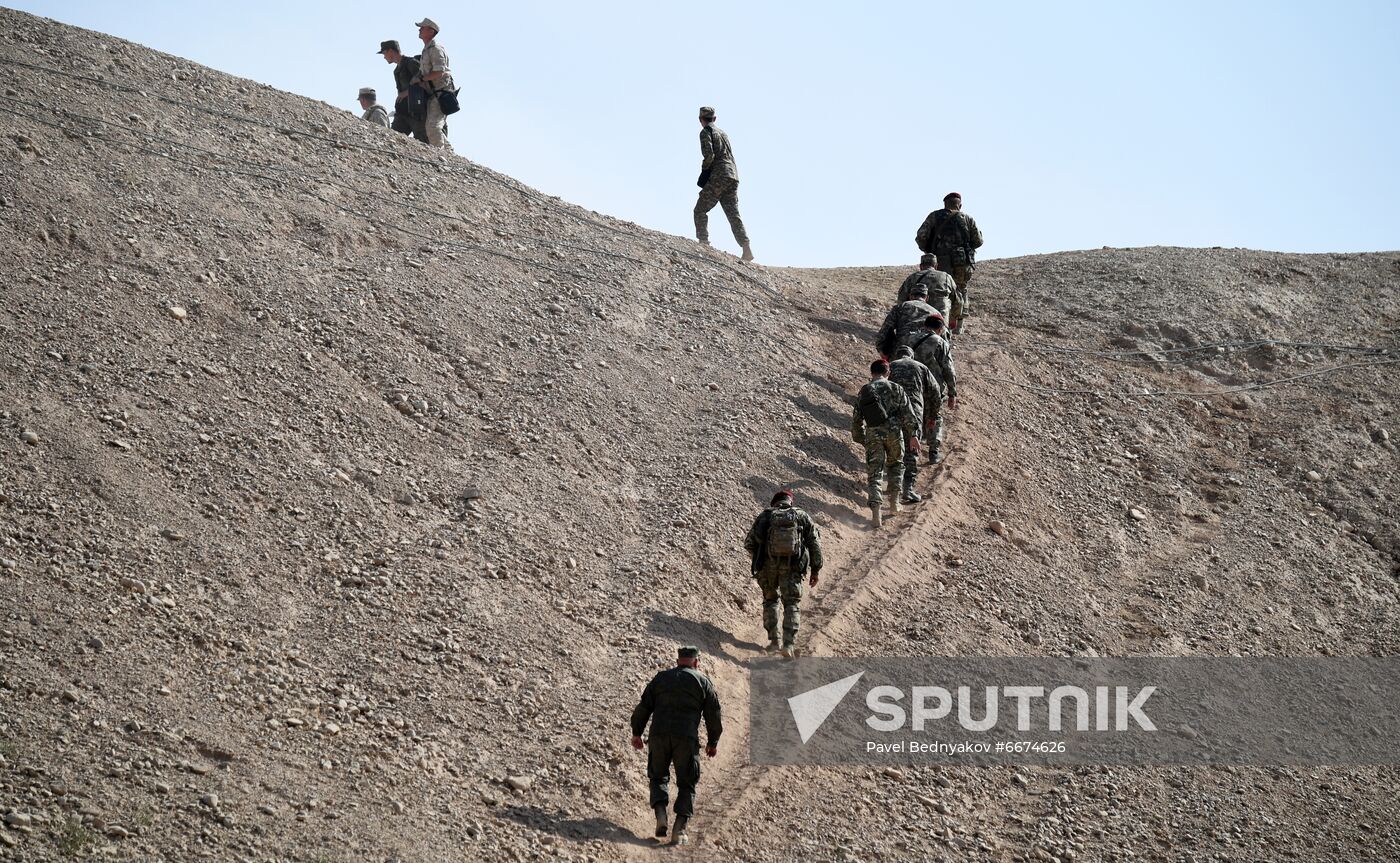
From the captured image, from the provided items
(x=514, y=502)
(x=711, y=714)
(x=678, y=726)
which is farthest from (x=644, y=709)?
(x=514, y=502)

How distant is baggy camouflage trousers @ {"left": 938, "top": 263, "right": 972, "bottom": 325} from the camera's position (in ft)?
60.5

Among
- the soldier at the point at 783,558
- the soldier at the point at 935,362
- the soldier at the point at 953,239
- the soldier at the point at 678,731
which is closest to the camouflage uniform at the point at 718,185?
the soldier at the point at 953,239

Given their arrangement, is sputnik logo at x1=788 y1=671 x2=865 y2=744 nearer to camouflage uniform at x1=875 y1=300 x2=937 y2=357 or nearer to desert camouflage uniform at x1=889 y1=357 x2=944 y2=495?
desert camouflage uniform at x1=889 y1=357 x2=944 y2=495

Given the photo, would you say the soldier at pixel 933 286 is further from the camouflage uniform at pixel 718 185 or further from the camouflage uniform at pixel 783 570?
the camouflage uniform at pixel 783 570

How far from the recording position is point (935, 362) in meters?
15.6

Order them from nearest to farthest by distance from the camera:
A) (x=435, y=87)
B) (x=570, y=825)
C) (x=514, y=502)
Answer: (x=570, y=825), (x=514, y=502), (x=435, y=87)

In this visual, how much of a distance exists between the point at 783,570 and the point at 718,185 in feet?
32.9

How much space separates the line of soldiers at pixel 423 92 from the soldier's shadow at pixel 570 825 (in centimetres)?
1279

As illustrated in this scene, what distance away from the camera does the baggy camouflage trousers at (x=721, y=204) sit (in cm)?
2058

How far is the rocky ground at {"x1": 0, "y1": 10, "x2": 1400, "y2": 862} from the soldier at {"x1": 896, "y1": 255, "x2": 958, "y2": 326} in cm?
124

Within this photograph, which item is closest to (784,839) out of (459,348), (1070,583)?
(1070,583)

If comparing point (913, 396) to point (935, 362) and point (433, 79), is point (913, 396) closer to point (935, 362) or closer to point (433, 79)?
point (935, 362)

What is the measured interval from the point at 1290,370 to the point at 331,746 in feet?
50.7

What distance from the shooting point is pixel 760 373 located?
56.0ft
